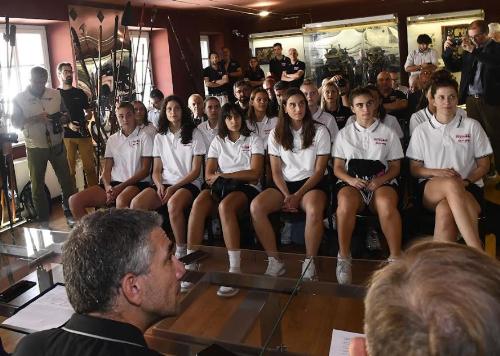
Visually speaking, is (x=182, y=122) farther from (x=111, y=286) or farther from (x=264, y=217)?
(x=111, y=286)

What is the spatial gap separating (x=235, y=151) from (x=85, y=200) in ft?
3.74

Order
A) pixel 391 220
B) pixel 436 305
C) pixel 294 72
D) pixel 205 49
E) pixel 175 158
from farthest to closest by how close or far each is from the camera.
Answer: pixel 205 49
pixel 294 72
pixel 175 158
pixel 391 220
pixel 436 305

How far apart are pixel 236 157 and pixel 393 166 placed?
1.07m

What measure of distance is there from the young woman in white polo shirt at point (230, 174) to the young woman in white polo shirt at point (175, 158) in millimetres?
132

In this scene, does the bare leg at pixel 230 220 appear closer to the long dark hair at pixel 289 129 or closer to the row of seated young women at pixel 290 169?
the row of seated young women at pixel 290 169

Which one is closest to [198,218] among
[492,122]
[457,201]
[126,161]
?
[126,161]

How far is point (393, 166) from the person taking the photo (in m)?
3.05

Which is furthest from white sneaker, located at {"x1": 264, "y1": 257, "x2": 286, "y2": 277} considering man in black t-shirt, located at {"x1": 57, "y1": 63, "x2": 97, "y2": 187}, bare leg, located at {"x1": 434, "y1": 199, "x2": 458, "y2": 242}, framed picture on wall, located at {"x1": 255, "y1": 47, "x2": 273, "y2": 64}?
framed picture on wall, located at {"x1": 255, "y1": 47, "x2": 273, "y2": 64}

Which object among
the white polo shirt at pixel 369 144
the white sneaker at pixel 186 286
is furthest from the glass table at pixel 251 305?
the white polo shirt at pixel 369 144

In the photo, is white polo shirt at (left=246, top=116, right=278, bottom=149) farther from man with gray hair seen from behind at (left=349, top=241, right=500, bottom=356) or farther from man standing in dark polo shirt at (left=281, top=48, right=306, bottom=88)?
man standing in dark polo shirt at (left=281, top=48, right=306, bottom=88)

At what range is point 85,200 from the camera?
3590 millimetres

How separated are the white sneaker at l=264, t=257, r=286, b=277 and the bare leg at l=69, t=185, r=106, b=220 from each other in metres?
1.84

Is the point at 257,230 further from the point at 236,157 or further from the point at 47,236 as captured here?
the point at 47,236

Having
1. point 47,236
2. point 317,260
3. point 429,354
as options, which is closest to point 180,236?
point 47,236
